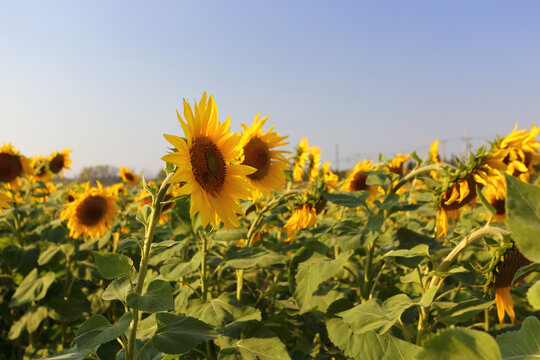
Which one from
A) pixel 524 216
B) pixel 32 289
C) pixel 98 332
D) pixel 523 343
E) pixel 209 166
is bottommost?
pixel 32 289

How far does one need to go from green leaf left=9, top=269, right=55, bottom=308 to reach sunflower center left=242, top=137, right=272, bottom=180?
2.04 meters

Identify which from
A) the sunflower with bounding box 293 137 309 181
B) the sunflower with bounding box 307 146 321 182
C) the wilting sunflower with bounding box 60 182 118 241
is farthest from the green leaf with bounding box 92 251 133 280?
the sunflower with bounding box 307 146 321 182

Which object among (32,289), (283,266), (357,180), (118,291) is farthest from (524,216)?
(32,289)

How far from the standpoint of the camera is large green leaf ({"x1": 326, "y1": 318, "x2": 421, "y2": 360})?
1.21 m

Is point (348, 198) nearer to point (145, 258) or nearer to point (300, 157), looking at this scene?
point (145, 258)

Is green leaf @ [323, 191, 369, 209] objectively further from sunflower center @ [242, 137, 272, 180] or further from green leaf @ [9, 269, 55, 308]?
green leaf @ [9, 269, 55, 308]

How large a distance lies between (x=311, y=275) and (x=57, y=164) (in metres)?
4.83

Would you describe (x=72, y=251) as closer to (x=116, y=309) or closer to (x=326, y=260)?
(x=116, y=309)

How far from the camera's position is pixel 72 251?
10.0 ft

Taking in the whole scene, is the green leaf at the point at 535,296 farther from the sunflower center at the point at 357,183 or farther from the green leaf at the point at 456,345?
the sunflower center at the point at 357,183

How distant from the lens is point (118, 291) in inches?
51.0

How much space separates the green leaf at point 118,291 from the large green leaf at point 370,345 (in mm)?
793

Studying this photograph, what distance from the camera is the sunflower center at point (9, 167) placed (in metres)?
3.75

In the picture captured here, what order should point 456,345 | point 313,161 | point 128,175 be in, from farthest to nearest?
point 128,175 → point 313,161 → point 456,345
